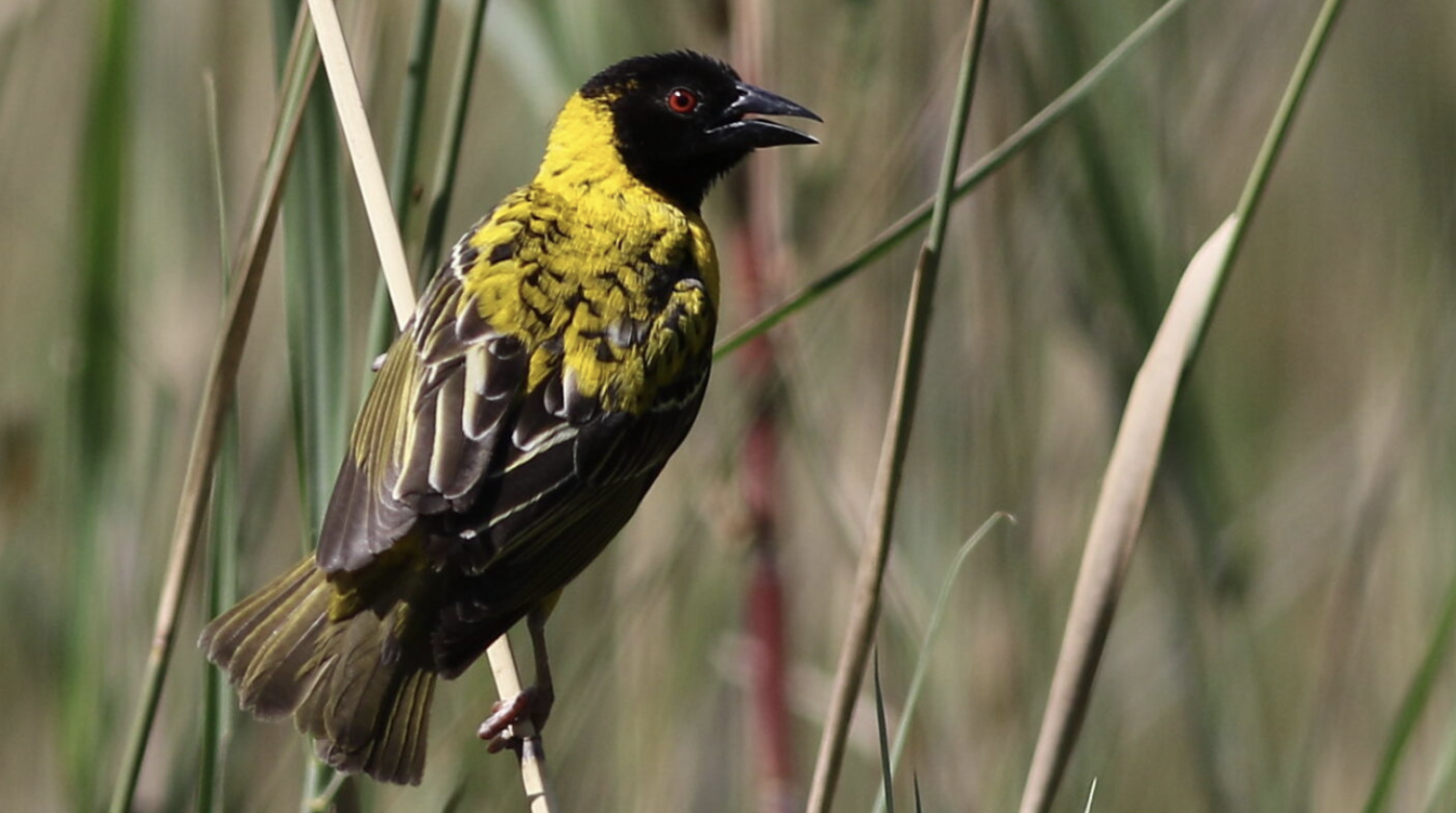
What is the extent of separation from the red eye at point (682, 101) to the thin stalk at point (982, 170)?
48.6 inches

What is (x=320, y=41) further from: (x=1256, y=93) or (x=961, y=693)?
(x=1256, y=93)

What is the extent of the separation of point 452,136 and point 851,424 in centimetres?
161

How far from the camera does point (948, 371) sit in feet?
11.0

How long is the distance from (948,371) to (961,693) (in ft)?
2.02

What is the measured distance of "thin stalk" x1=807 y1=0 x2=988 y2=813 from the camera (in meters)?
1.66

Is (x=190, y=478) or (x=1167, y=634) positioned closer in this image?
(x=190, y=478)

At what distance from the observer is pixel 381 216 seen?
7.89 ft

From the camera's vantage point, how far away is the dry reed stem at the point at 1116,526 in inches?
63.5

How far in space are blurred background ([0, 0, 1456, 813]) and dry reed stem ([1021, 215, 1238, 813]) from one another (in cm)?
87

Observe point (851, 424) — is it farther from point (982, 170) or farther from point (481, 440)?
point (982, 170)

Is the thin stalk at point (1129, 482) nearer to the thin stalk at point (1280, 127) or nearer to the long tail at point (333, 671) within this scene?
the thin stalk at point (1280, 127)

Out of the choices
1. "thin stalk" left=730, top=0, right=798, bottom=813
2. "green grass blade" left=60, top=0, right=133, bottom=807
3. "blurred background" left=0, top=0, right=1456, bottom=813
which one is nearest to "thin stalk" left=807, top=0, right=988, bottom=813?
"blurred background" left=0, top=0, right=1456, bottom=813

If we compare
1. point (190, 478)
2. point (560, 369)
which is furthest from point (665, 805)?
point (190, 478)

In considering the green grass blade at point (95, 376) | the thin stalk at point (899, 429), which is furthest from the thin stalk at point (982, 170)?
the green grass blade at point (95, 376)
